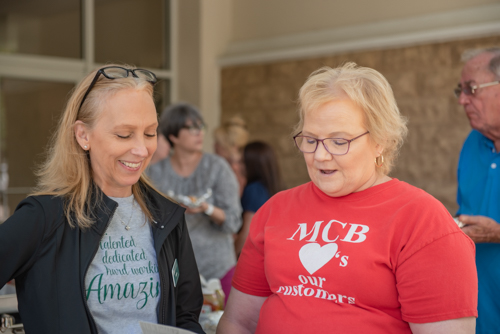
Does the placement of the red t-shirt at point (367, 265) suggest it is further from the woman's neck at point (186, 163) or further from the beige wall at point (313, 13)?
the beige wall at point (313, 13)

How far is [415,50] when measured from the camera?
16.7 feet

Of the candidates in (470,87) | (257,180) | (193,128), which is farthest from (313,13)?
(470,87)

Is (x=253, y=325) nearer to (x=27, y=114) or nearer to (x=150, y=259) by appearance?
(x=150, y=259)

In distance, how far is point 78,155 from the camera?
65.5 inches

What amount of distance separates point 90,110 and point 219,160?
1.93 metres

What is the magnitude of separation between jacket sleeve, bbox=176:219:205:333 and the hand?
1036 millimetres

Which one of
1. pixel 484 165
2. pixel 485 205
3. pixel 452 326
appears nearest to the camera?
pixel 452 326

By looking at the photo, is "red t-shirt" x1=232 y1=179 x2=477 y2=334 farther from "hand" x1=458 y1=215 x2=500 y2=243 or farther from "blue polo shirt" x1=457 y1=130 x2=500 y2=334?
"blue polo shirt" x1=457 y1=130 x2=500 y2=334

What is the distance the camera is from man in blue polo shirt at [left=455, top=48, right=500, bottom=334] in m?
2.31

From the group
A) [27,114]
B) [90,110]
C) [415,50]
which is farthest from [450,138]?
[27,114]

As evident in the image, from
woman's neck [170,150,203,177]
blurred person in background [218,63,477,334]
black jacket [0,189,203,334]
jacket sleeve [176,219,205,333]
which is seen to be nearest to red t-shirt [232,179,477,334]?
blurred person in background [218,63,477,334]

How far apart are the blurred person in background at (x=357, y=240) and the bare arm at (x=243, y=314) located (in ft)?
0.09

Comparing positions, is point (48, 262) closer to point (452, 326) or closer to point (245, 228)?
point (452, 326)

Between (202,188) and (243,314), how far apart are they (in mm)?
1692
